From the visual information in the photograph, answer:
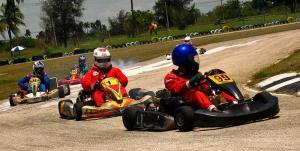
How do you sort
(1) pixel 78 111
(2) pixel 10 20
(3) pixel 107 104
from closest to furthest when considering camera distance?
(3) pixel 107 104 → (1) pixel 78 111 → (2) pixel 10 20

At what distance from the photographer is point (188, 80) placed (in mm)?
9320

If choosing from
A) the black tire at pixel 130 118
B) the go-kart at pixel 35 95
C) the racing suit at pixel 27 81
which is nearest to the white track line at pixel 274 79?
the black tire at pixel 130 118

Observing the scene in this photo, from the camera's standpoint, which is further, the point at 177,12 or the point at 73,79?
the point at 177,12

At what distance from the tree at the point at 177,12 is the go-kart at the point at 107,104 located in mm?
84120

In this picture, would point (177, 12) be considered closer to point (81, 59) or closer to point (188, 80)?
point (81, 59)

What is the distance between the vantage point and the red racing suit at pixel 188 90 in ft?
29.6

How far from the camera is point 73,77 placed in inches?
1038

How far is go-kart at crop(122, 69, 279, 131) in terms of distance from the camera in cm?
843

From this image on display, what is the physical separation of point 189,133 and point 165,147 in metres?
1.13

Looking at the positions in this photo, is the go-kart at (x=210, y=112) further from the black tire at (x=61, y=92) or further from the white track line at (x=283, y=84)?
the black tire at (x=61, y=92)

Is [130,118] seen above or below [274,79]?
above

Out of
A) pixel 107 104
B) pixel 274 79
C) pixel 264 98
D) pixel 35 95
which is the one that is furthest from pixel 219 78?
pixel 35 95

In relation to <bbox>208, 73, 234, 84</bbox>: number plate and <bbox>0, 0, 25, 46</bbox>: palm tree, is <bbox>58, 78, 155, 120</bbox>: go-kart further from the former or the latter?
<bbox>0, 0, 25, 46</bbox>: palm tree

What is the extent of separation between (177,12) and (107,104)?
3540 inches
